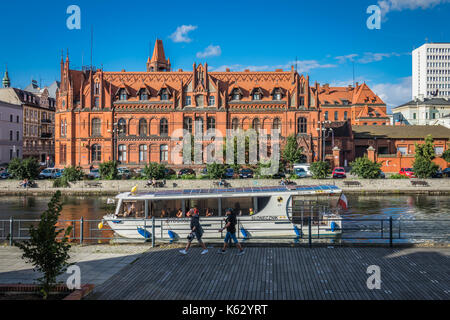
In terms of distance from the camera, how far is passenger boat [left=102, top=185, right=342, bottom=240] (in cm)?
1927

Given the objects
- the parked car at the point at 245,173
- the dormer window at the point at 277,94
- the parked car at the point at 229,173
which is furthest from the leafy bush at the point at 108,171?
the dormer window at the point at 277,94

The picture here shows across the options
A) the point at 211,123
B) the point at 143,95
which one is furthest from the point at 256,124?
the point at 143,95

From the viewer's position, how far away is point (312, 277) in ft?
38.4

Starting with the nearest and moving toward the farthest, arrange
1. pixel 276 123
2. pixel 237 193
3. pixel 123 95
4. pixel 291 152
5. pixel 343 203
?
pixel 343 203
pixel 237 193
pixel 291 152
pixel 276 123
pixel 123 95

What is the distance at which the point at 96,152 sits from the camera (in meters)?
62.2

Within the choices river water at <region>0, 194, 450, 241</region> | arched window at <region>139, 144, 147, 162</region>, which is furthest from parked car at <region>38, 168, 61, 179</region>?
arched window at <region>139, 144, 147, 162</region>

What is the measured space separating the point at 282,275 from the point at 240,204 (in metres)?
8.17

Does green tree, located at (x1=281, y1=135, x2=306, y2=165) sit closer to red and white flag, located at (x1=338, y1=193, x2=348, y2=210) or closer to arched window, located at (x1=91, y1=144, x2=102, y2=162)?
arched window, located at (x1=91, y1=144, x2=102, y2=162)

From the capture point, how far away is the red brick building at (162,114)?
2413 inches

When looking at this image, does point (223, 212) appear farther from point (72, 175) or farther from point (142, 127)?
point (142, 127)

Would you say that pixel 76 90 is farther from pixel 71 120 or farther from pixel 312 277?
pixel 312 277
